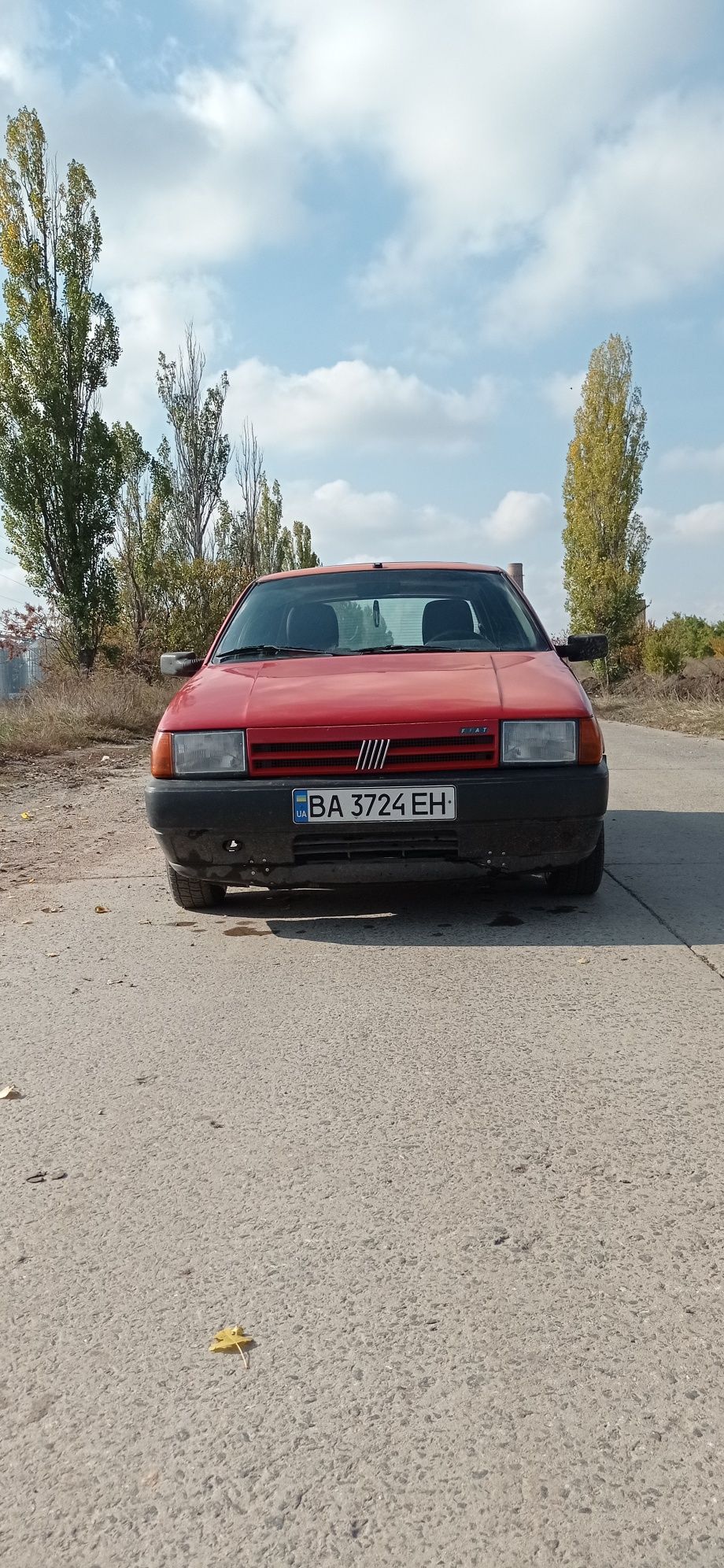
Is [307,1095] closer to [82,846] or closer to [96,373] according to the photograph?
[82,846]

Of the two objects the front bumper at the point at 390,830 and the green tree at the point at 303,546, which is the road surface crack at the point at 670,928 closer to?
the front bumper at the point at 390,830

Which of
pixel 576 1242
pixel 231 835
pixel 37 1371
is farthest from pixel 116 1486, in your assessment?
pixel 231 835

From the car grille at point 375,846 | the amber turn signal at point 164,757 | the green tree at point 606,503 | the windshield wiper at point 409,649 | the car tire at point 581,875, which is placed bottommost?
the car tire at point 581,875

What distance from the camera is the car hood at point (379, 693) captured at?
439cm

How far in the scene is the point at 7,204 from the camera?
2388 cm

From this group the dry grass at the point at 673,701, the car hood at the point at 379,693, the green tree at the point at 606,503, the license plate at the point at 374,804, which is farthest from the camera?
the green tree at the point at 606,503

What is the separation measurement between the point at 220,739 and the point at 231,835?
0.36 meters

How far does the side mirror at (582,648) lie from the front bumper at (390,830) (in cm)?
141

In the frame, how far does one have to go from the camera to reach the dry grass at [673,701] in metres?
18.6

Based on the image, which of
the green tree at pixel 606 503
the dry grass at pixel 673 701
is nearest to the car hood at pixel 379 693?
→ the dry grass at pixel 673 701

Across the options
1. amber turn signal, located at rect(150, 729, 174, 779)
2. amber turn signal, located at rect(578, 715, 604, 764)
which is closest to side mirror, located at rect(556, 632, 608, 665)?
amber turn signal, located at rect(578, 715, 604, 764)

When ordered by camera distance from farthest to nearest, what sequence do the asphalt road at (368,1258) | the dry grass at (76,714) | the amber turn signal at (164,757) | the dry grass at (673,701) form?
the dry grass at (673,701) < the dry grass at (76,714) < the amber turn signal at (164,757) < the asphalt road at (368,1258)

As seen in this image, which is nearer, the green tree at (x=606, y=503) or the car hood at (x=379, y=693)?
the car hood at (x=379, y=693)

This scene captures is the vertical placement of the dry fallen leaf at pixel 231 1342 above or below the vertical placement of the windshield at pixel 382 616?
below
